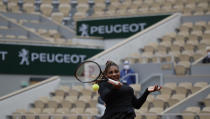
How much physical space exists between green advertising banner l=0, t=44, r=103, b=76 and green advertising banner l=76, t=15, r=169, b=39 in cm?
182

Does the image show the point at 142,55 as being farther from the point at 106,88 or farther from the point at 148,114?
the point at 106,88

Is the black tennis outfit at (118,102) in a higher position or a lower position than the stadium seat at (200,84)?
higher

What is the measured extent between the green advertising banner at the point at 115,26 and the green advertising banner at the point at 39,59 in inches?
71.5

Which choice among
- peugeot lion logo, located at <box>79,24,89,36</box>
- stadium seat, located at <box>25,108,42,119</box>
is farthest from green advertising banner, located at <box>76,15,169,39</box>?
stadium seat, located at <box>25,108,42,119</box>

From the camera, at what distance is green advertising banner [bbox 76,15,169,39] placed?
19.5 meters

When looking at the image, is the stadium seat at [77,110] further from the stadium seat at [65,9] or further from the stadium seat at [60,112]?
the stadium seat at [65,9]

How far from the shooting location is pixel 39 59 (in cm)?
1789

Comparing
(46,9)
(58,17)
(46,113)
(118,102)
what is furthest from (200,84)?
(46,9)

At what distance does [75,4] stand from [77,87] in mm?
9567

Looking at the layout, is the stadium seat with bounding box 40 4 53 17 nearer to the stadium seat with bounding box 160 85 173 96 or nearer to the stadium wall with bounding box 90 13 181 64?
the stadium wall with bounding box 90 13 181 64

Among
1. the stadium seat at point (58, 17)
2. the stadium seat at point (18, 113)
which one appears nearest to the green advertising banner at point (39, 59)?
→ the stadium seat at point (18, 113)

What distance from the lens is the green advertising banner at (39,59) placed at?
17547mm

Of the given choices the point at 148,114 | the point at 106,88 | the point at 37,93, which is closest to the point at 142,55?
the point at 37,93

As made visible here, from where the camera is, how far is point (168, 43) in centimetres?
1656
